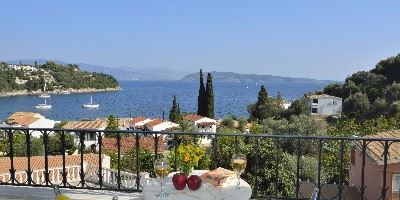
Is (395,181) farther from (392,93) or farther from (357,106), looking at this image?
(357,106)

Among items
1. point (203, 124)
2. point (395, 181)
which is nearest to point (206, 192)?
point (395, 181)

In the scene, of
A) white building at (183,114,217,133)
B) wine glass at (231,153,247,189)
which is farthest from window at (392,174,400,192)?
white building at (183,114,217,133)

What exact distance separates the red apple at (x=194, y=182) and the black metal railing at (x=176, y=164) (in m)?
0.83

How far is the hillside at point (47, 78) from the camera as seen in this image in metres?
113

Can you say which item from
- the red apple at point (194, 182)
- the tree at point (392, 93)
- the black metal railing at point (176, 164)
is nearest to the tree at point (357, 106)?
the tree at point (392, 93)

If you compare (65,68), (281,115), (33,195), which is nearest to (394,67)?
(281,115)

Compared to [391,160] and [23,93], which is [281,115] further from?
[23,93]

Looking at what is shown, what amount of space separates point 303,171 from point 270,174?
2.88 metres

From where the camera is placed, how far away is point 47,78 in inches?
4938

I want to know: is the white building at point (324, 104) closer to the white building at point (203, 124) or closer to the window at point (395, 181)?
the white building at point (203, 124)

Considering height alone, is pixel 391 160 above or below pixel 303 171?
above

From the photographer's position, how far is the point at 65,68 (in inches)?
5271

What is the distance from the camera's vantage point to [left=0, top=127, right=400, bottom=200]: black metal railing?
171 inches

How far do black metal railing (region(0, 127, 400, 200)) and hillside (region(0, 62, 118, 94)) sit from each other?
9504 cm
